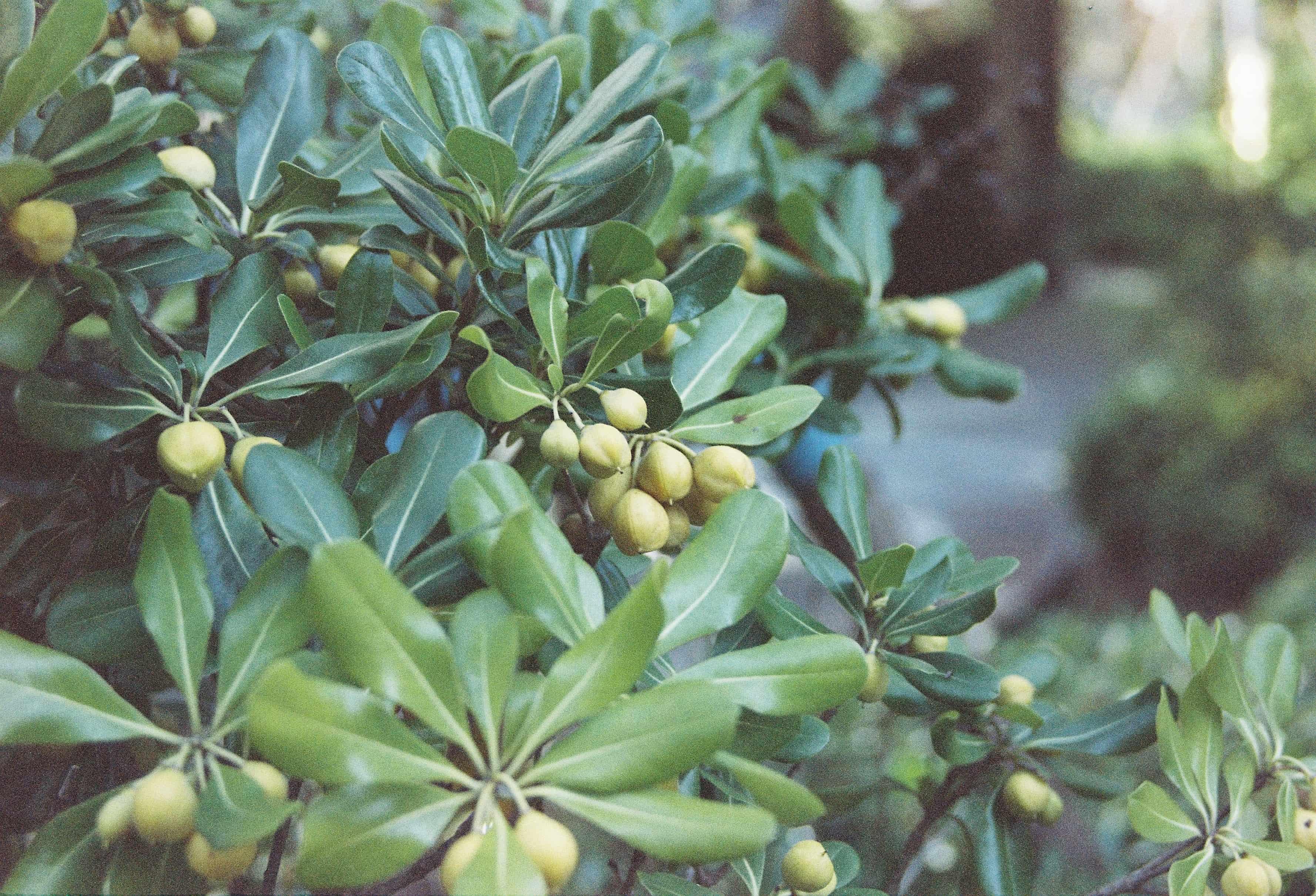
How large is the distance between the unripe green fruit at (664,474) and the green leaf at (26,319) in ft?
0.87

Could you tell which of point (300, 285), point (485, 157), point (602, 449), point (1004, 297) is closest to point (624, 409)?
point (602, 449)

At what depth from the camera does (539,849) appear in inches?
14.5

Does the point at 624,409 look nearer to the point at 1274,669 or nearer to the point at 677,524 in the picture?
the point at 677,524

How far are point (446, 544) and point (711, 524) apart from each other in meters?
0.13

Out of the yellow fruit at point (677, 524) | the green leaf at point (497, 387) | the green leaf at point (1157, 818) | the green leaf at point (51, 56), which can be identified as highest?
the green leaf at point (51, 56)

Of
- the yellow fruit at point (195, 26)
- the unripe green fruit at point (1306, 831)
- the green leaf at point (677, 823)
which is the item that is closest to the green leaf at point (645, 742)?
the green leaf at point (677, 823)

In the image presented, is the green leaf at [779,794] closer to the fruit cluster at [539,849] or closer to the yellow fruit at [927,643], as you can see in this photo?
the fruit cluster at [539,849]

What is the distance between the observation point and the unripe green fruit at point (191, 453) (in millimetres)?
438

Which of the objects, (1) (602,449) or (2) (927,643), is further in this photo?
(2) (927,643)

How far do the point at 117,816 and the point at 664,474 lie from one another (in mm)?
271

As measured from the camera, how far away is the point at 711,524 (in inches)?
18.2

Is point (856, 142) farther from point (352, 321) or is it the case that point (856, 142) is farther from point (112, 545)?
point (112, 545)

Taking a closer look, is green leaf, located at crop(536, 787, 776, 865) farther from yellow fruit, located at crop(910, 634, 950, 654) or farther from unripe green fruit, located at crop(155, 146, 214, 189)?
unripe green fruit, located at crop(155, 146, 214, 189)

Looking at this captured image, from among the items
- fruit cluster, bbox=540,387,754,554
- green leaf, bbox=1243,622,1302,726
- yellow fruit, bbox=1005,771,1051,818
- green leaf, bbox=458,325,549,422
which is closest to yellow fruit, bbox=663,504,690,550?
fruit cluster, bbox=540,387,754,554
